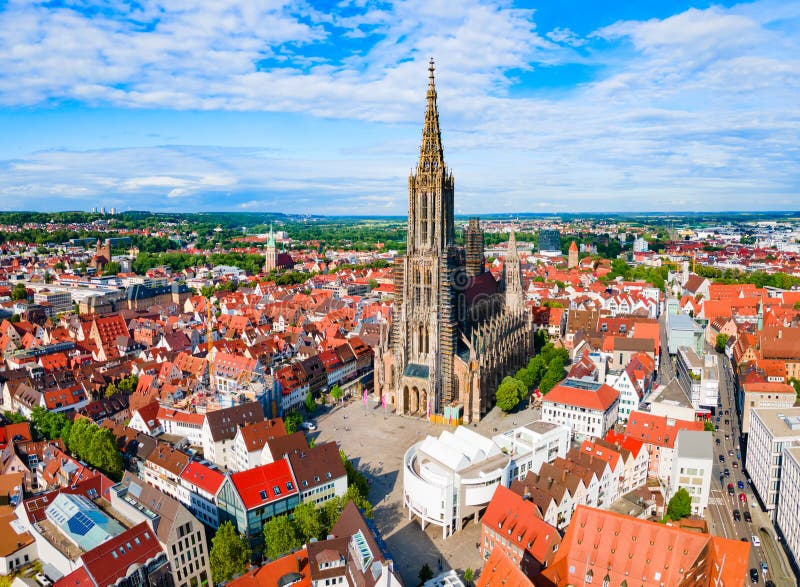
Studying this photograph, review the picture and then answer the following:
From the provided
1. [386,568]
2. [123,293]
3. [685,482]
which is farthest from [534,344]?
[123,293]

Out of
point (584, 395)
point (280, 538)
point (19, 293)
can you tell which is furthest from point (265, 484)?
point (19, 293)

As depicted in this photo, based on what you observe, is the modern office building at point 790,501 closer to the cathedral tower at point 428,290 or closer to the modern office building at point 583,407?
the modern office building at point 583,407

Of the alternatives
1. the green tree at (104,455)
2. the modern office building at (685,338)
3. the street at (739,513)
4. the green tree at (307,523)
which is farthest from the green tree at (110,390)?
the modern office building at (685,338)

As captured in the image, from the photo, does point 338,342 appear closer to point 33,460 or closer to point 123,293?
point 33,460

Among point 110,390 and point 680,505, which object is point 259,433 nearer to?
point 110,390

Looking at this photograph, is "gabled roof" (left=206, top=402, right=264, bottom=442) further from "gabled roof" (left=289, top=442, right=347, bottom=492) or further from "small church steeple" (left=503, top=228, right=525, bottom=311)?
"small church steeple" (left=503, top=228, right=525, bottom=311)
